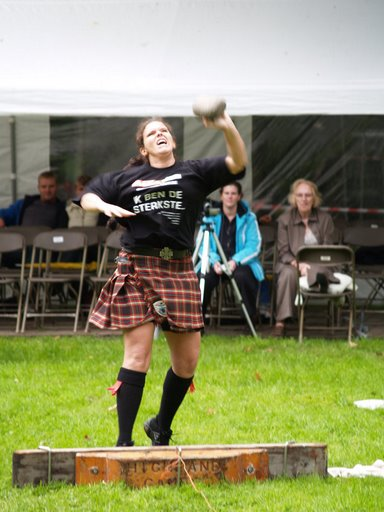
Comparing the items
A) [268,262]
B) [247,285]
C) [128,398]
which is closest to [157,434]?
[128,398]

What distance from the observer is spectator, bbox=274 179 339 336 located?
31.8 feet

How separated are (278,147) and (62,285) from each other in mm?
2781

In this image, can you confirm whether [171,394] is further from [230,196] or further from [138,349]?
[230,196]

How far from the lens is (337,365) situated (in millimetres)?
7953

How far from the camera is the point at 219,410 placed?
6.34 meters

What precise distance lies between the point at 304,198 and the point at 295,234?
1.08ft

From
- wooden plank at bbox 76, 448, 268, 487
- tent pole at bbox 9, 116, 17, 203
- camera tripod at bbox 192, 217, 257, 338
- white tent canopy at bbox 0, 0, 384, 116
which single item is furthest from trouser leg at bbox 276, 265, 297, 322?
wooden plank at bbox 76, 448, 268, 487

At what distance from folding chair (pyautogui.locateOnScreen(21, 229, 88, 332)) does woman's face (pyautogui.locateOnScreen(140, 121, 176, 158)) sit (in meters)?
4.97

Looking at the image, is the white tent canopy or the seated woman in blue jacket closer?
the white tent canopy

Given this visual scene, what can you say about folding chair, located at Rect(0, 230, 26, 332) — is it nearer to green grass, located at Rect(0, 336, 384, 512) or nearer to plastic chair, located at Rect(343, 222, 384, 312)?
green grass, located at Rect(0, 336, 384, 512)

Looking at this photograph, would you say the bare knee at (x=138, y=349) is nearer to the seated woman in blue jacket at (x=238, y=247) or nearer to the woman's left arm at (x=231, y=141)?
the woman's left arm at (x=231, y=141)

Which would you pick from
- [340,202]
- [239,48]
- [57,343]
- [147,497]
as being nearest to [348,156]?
[340,202]

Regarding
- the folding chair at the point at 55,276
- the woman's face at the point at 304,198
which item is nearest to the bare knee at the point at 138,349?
the folding chair at the point at 55,276

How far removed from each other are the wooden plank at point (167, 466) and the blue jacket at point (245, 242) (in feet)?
16.8
